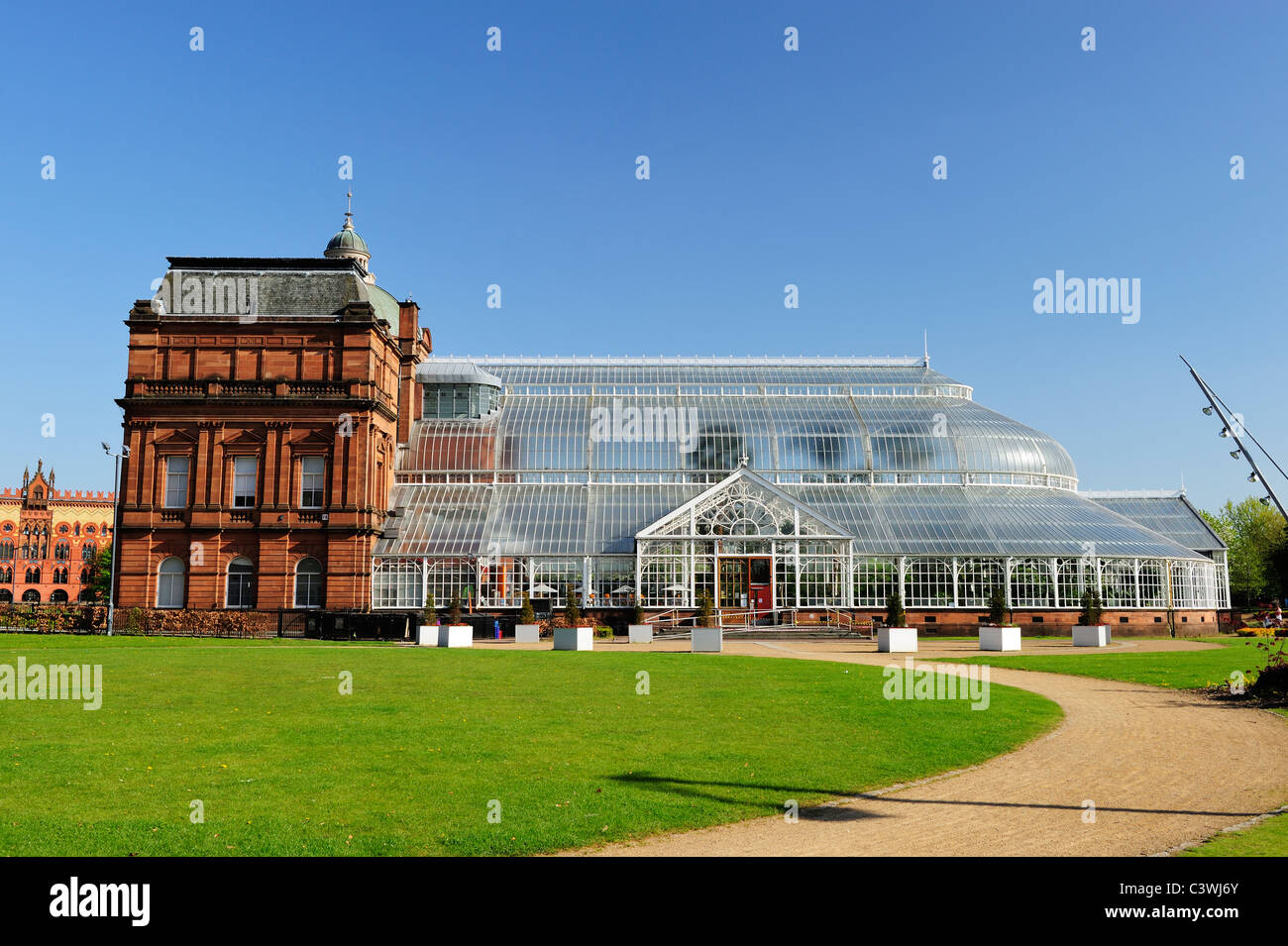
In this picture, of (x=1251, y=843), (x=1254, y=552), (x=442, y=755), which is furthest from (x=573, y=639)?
(x=1254, y=552)

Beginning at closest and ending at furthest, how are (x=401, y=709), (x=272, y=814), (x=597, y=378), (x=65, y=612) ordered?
(x=272, y=814), (x=401, y=709), (x=65, y=612), (x=597, y=378)

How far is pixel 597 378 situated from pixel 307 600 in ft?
87.2

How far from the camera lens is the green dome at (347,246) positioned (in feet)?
245

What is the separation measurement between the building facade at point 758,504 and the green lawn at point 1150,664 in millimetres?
15095

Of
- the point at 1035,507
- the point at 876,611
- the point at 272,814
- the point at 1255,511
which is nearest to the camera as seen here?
the point at 272,814

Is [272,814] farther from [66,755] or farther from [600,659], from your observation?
[600,659]

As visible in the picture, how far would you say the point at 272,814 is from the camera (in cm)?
1056

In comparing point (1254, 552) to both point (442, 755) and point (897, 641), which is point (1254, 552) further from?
point (442, 755)

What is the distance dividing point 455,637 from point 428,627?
2517 millimetres

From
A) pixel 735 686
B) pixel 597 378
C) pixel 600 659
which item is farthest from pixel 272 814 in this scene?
pixel 597 378

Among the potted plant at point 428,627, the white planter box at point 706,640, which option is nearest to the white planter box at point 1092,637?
the white planter box at point 706,640

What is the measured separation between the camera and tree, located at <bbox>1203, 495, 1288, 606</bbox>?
85.5 m

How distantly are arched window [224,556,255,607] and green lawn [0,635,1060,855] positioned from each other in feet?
98.1
